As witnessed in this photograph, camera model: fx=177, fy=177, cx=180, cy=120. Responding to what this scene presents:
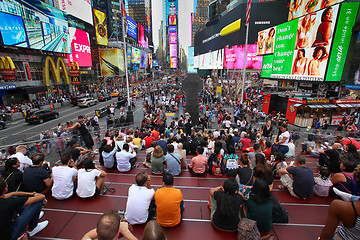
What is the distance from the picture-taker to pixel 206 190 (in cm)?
486

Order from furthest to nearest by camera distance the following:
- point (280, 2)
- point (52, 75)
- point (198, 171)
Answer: point (280, 2)
point (52, 75)
point (198, 171)

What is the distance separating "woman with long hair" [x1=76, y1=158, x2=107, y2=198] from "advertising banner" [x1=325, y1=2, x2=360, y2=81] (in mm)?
22671

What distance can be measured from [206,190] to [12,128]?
22754 millimetres

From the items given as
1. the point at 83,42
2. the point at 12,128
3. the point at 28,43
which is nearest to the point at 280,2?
the point at 83,42

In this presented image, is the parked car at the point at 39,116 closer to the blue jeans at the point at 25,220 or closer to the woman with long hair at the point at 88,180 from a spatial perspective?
the woman with long hair at the point at 88,180

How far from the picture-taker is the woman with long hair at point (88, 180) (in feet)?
13.4

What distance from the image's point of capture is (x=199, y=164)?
5.46 metres

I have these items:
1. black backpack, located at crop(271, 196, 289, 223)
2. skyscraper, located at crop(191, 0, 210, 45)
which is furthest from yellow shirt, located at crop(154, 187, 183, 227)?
skyscraper, located at crop(191, 0, 210, 45)

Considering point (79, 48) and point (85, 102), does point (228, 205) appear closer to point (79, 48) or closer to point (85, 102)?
point (85, 102)

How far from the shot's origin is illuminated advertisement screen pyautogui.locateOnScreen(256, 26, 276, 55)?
26547 millimetres

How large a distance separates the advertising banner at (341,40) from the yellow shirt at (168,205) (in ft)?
71.8

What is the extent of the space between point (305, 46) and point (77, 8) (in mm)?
47684

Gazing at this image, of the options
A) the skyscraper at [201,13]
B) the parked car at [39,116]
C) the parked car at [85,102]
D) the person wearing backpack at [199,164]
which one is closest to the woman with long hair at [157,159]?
the person wearing backpack at [199,164]

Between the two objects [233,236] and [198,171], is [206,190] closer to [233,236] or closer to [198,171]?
[198,171]
